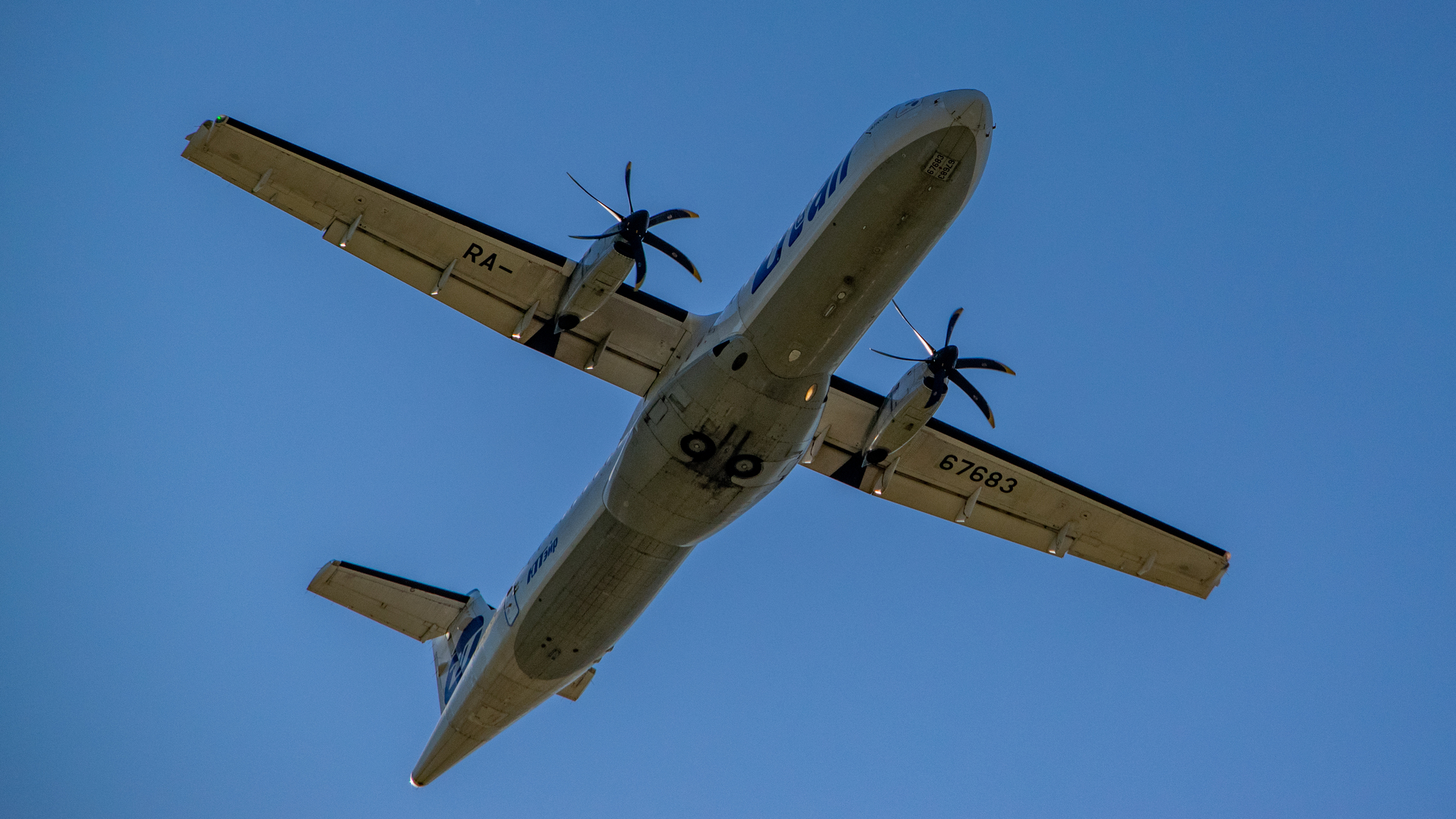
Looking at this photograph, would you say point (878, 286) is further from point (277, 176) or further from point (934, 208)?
point (277, 176)

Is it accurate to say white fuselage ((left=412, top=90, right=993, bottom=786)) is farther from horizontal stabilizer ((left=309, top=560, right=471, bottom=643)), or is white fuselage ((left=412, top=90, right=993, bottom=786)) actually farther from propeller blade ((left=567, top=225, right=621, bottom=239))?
horizontal stabilizer ((left=309, top=560, right=471, bottom=643))

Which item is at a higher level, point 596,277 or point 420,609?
point 596,277

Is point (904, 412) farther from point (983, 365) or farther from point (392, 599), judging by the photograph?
point (392, 599)

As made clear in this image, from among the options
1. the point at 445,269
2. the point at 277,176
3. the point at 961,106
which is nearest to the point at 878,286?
the point at 961,106

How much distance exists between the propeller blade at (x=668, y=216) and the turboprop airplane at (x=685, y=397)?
0.10ft

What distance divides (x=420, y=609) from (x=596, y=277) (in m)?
9.17

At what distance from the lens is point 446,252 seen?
53.2ft

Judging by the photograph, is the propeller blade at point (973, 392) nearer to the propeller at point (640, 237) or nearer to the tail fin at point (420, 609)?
the propeller at point (640, 237)

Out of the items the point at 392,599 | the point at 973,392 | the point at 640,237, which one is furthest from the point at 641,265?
the point at 392,599

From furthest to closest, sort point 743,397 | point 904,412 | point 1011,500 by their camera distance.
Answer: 1. point 1011,500
2. point 904,412
3. point 743,397

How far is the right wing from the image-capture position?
15375mm

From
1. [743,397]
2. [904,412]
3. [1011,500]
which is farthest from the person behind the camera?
[1011,500]

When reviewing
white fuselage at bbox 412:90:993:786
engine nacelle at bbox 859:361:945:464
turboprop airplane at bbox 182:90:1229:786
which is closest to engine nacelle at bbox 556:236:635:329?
turboprop airplane at bbox 182:90:1229:786

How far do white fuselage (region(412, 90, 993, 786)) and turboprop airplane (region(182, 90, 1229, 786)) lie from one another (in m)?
0.03
